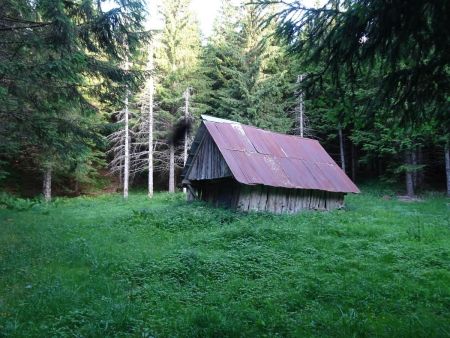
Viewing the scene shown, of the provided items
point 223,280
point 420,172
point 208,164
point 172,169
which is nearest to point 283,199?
point 208,164

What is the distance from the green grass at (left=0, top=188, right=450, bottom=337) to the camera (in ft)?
19.6

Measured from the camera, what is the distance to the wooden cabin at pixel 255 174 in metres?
18.8

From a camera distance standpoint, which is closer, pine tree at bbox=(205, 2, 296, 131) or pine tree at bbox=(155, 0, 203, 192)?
pine tree at bbox=(205, 2, 296, 131)

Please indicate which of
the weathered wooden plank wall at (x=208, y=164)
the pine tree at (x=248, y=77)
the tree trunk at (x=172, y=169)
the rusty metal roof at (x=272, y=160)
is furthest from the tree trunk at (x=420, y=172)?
the tree trunk at (x=172, y=169)

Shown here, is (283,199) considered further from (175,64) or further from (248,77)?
(175,64)

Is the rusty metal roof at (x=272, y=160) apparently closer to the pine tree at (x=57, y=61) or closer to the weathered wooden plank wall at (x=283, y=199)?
the weathered wooden plank wall at (x=283, y=199)

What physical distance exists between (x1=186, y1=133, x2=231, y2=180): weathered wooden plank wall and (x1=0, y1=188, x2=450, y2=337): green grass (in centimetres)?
435

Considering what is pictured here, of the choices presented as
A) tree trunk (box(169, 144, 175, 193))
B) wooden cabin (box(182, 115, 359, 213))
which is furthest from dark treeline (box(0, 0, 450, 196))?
wooden cabin (box(182, 115, 359, 213))

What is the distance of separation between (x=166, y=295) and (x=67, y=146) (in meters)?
6.95

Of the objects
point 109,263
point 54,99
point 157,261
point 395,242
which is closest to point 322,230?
point 395,242

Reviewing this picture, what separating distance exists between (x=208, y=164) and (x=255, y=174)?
8.63ft

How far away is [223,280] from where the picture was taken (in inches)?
332

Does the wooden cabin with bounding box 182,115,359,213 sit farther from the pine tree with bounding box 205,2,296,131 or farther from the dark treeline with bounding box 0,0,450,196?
the pine tree with bounding box 205,2,296,131

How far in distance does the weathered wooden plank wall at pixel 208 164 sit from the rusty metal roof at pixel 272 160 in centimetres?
46
